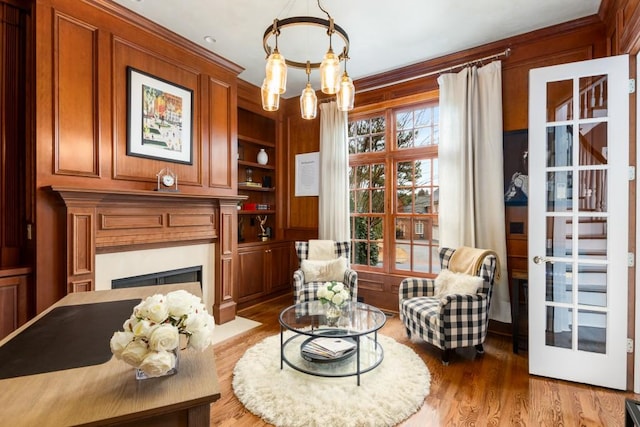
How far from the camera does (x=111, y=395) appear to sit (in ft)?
2.82

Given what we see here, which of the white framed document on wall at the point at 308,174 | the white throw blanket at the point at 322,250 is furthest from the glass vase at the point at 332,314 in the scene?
the white framed document on wall at the point at 308,174

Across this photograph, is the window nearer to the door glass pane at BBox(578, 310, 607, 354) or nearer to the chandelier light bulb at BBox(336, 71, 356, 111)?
the door glass pane at BBox(578, 310, 607, 354)

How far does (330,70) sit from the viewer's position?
1.87 m

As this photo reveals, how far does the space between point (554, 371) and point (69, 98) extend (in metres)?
4.41

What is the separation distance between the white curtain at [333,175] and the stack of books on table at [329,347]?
189 centimetres

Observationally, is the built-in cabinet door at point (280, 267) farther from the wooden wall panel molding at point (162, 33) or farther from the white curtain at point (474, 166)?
the wooden wall panel molding at point (162, 33)

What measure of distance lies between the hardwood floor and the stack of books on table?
1.92 feet

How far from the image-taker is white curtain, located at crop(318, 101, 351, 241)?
4195 millimetres

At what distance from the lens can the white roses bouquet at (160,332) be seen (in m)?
0.86

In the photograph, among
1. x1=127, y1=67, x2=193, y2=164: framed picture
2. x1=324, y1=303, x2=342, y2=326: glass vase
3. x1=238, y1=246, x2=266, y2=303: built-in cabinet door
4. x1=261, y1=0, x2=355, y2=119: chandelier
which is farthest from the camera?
x1=238, y1=246, x2=266, y2=303: built-in cabinet door

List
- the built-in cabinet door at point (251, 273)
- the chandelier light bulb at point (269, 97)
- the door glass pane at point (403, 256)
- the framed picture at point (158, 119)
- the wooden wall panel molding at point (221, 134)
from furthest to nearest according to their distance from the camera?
the built-in cabinet door at point (251, 273) < the door glass pane at point (403, 256) < the wooden wall panel molding at point (221, 134) < the framed picture at point (158, 119) < the chandelier light bulb at point (269, 97)

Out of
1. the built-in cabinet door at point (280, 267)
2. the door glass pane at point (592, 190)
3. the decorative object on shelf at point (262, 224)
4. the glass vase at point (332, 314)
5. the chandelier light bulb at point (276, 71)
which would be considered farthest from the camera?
the decorative object on shelf at point (262, 224)

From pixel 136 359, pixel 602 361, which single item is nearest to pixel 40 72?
pixel 136 359

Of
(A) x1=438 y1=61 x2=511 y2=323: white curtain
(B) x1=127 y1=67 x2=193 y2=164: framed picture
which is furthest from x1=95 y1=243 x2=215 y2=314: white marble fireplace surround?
(A) x1=438 y1=61 x2=511 y2=323: white curtain
